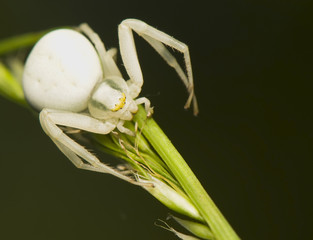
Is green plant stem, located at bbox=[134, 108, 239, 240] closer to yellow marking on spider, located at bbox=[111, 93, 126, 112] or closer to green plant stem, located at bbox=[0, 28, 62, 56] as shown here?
yellow marking on spider, located at bbox=[111, 93, 126, 112]

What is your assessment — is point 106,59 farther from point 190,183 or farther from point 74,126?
point 190,183

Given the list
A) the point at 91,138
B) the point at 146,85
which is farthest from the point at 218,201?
the point at 91,138

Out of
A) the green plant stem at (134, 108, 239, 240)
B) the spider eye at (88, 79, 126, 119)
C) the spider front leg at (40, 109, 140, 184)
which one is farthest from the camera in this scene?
the spider eye at (88, 79, 126, 119)

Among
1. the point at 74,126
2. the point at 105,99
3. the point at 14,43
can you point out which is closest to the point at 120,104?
the point at 105,99

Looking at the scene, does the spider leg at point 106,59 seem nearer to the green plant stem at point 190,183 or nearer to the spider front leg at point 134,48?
the spider front leg at point 134,48

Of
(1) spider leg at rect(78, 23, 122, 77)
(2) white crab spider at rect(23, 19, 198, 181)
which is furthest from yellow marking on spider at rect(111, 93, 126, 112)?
(1) spider leg at rect(78, 23, 122, 77)

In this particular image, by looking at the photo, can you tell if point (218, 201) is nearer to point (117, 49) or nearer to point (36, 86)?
point (117, 49)

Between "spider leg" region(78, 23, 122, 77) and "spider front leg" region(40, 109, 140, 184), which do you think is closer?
"spider front leg" region(40, 109, 140, 184)
